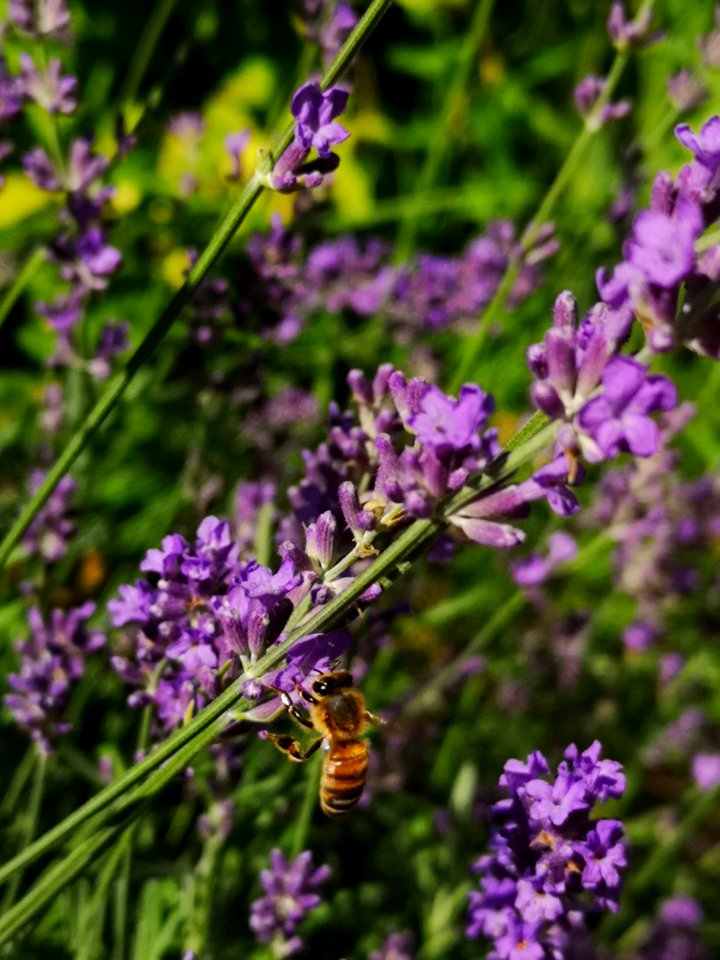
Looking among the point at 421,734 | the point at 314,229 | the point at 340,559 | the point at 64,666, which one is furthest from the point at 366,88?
the point at 340,559

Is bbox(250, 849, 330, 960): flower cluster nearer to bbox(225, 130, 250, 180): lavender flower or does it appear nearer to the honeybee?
the honeybee

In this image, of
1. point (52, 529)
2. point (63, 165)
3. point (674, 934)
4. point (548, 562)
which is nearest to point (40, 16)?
point (63, 165)

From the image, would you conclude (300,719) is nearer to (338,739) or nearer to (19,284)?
(338,739)

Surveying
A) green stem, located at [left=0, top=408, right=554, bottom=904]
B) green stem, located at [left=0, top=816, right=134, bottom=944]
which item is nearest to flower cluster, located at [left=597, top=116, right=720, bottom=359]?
green stem, located at [left=0, top=408, right=554, bottom=904]

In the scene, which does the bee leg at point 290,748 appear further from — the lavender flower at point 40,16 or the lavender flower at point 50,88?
the lavender flower at point 40,16

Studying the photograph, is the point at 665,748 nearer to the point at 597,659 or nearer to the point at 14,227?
the point at 597,659

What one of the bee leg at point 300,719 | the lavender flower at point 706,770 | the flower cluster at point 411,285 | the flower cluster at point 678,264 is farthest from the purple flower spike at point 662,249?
the lavender flower at point 706,770

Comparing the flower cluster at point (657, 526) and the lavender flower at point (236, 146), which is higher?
the lavender flower at point (236, 146)
